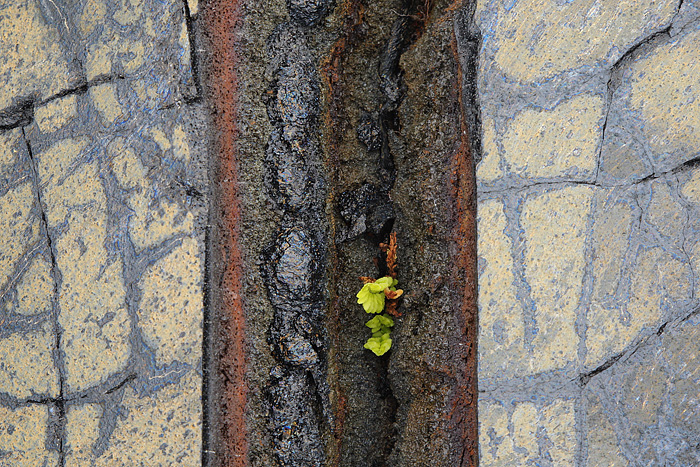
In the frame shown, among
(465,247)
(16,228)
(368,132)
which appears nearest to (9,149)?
(16,228)

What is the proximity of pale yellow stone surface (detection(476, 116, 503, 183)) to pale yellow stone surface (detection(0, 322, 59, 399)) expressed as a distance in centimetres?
152

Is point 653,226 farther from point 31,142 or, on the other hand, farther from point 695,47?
point 31,142

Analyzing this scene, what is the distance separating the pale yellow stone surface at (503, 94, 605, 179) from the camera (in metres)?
→ 1.65

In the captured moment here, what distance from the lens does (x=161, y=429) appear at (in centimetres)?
169

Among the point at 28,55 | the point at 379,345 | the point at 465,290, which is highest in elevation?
the point at 28,55

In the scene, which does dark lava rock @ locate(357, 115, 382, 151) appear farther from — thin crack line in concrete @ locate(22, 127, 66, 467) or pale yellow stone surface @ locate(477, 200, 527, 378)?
thin crack line in concrete @ locate(22, 127, 66, 467)

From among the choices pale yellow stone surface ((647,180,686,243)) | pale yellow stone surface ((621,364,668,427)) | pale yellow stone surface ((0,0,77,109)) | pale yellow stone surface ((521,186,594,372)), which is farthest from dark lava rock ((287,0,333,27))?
pale yellow stone surface ((621,364,668,427))

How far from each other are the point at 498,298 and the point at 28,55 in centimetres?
183

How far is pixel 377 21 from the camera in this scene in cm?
181

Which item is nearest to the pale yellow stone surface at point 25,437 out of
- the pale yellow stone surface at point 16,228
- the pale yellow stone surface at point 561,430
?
the pale yellow stone surface at point 16,228

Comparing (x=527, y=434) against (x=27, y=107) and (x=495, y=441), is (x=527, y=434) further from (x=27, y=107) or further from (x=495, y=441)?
(x=27, y=107)

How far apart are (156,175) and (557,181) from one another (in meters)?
1.25

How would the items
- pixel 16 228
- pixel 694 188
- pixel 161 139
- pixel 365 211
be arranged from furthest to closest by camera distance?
pixel 16 228
pixel 365 211
pixel 161 139
pixel 694 188

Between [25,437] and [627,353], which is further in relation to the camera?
[25,437]
